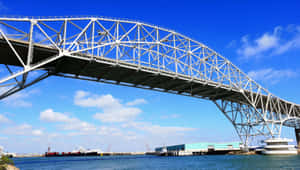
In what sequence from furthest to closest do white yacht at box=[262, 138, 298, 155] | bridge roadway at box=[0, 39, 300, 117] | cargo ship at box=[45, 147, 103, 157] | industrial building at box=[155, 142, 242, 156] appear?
cargo ship at box=[45, 147, 103, 157]
industrial building at box=[155, 142, 242, 156]
white yacht at box=[262, 138, 298, 155]
bridge roadway at box=[0, 39, 300, 117]

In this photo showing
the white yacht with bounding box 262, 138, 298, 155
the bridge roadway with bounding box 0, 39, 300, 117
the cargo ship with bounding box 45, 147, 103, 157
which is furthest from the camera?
the cargo ship with bounding box 45, 147, 103, 157

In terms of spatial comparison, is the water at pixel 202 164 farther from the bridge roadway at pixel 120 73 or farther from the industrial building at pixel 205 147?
the industrial building at pixel 205 147

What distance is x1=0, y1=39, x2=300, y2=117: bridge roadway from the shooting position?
31812 millimetres

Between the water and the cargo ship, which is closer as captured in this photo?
the water

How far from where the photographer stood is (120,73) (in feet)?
137

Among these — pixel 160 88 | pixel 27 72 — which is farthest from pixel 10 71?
pixel 160 88

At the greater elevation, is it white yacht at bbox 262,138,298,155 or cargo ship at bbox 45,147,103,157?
white yacht at bbox 262,138,298,155

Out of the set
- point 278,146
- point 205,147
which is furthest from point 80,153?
point 278,146

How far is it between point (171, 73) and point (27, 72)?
23.1m

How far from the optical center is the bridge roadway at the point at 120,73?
31.8m

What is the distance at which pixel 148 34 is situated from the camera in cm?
4394

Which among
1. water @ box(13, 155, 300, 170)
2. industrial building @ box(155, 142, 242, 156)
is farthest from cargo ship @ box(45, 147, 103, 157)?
water @ box(13, 155, 300, 170)

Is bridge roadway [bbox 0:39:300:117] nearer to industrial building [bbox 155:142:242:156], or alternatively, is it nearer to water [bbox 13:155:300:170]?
water [bbox 13:155:300:170]

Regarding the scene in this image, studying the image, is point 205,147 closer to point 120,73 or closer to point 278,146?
point 278,146
